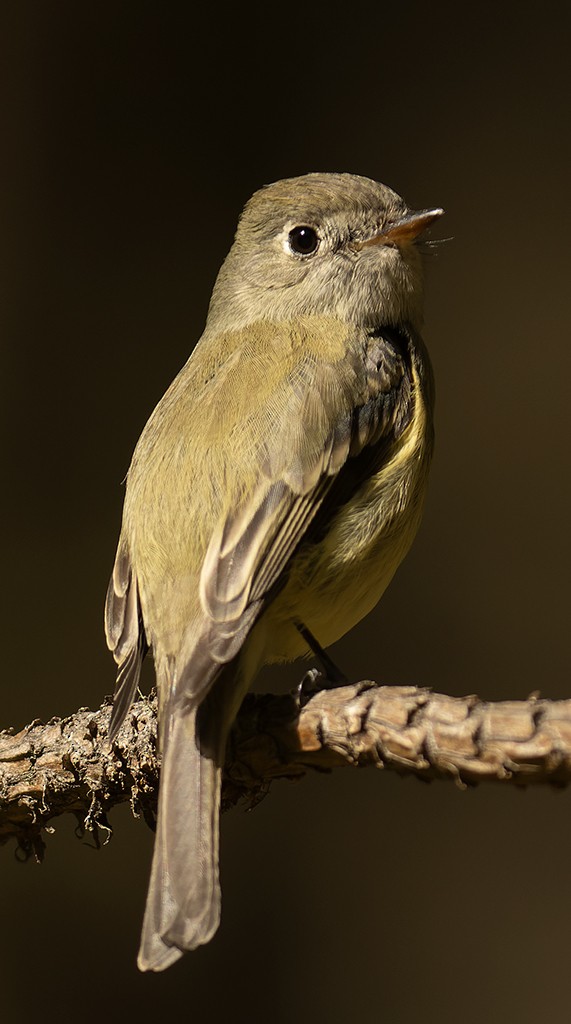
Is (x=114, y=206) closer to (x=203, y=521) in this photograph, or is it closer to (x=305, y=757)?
(x=203, y=521)

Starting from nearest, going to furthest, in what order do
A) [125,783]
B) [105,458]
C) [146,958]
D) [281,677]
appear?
[146,958] → [125,783] → [281,677] → [105,458]

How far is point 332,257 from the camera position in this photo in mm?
2893

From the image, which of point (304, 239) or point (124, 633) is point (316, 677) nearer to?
point (124, 633)

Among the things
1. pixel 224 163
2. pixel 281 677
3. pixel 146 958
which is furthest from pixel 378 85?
pixel 146 958

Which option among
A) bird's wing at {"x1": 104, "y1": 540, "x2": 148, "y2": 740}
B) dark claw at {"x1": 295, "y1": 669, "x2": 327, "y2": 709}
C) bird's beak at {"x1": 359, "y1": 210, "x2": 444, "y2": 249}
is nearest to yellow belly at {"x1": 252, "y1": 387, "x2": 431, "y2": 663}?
dark claw at {"x1": 295, "y1": 669, "x2": 327, "y2": 709}

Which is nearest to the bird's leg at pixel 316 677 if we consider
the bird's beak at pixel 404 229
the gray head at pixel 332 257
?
the gray head at pixel 332 257

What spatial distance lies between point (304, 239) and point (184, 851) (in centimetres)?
157

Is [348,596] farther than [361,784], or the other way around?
[361,784]

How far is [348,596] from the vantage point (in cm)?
242

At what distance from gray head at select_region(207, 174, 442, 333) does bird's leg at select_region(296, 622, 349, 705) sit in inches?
29.2

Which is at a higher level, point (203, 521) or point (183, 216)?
point (183, 216)

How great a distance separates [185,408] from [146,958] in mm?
1115

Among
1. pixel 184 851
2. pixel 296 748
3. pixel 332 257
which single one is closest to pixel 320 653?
pixel 296 748

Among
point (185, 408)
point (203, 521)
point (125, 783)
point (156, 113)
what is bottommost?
point (125, 783)
